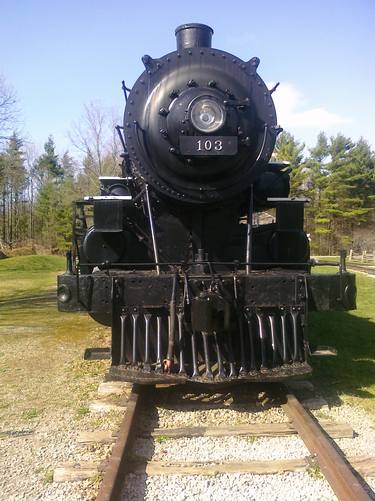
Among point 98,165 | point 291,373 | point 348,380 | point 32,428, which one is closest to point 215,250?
point 291,373

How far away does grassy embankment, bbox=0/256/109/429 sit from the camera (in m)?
4.82

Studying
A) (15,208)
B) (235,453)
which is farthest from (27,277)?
(15,208)

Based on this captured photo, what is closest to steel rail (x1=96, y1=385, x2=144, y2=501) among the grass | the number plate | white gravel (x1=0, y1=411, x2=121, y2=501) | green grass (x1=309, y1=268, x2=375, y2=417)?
white gravel (x1=0, y1=411, x2=121, y2=501)

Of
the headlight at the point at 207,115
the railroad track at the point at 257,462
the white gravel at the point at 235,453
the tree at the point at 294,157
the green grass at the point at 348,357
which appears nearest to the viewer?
the railroad track at the point at 257,462

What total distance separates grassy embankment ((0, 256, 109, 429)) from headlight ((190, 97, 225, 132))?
286cm

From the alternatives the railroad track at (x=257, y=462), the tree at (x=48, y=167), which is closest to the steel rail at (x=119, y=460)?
the railroad track at (x=257, y=462)

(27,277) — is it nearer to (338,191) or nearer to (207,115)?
(207,115)

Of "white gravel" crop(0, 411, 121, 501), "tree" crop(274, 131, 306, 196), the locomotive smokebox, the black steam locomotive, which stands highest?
"tree" crop(274, 131, 306, 196)

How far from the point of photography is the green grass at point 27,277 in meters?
16.0

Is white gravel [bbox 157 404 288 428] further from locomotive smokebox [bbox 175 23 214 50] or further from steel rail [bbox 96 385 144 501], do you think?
locomotive smokebox [bbox 175 23 214 50]

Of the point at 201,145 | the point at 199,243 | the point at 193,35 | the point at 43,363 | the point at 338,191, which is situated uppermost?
the point at 338,191

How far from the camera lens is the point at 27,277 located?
22.0m

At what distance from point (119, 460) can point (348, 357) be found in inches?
166

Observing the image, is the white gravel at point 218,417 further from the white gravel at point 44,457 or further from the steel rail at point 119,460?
the white gravel at point 44,457
